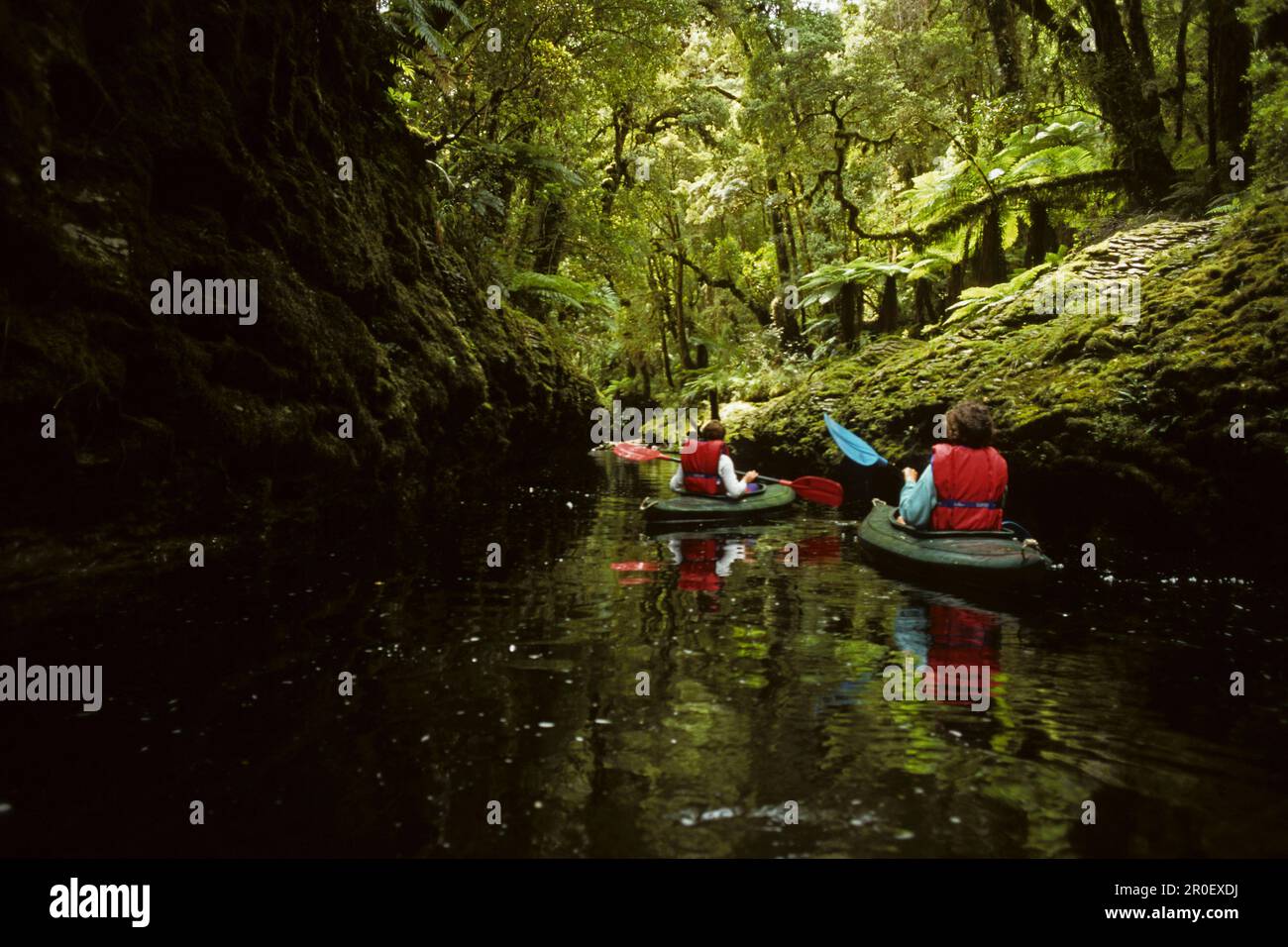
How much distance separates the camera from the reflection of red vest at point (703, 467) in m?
9.48

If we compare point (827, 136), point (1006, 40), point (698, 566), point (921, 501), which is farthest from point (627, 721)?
point (827, 136)

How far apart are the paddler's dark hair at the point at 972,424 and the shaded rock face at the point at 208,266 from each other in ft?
19.8

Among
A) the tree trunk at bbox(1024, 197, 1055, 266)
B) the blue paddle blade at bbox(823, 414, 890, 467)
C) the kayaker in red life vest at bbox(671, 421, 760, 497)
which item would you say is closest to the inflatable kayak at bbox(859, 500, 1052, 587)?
the blue paddle blade at bbox(823, 414, 890, 467)

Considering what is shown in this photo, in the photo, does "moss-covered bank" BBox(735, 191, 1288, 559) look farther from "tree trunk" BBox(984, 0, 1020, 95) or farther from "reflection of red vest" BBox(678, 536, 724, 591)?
"tree trunk" BBox(984, 0, 1020, 95)

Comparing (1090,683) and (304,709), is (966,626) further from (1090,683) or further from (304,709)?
(304,709)

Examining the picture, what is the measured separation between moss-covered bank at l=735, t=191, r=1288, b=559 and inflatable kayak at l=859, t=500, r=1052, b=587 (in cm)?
157

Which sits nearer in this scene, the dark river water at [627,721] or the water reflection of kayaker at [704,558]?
the dark river water at [627,721]

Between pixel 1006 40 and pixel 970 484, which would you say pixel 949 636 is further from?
pixel 1006 40

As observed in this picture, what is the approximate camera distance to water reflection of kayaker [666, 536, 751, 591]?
6633 mm

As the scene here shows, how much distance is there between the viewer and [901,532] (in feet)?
22.4

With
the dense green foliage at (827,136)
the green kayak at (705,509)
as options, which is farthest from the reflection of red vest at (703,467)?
the dense green foliage at (827,136)

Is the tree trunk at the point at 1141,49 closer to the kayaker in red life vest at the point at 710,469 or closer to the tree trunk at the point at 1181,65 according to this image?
the tree trunk at the point at 1181,65

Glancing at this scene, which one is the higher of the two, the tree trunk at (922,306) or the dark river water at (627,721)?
the tree trunk at (922,306)
